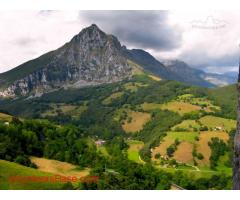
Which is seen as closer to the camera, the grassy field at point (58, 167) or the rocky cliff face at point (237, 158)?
the rocky cliff face at point (237, 158)

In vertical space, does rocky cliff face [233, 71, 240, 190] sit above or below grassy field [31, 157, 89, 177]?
above

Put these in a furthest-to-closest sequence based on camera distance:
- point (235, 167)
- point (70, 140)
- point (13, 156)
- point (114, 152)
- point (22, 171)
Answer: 1. point (114, 152)
2. point (70, 140)
3. point (13, 156)
4. point (22, 171)
5. point (235, 167)

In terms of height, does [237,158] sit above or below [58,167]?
above

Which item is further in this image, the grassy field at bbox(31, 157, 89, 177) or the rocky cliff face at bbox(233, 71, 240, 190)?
the grassy field at bbox(31, 157, 89, 177)

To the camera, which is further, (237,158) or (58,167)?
(58,167)

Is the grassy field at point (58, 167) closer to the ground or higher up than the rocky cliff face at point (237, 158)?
closer to the ground
